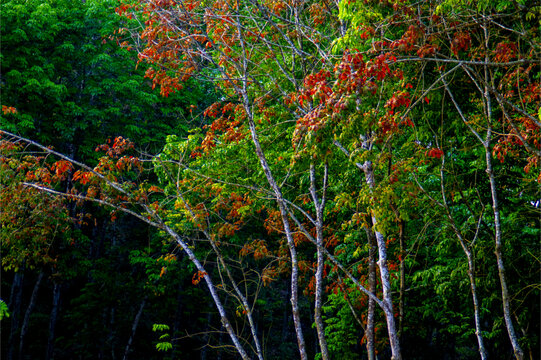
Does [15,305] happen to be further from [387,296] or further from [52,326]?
[387,296]

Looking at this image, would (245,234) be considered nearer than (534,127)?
No

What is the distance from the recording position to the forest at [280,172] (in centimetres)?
577

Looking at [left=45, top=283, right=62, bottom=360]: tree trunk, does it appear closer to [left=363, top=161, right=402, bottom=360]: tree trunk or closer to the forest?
the forest

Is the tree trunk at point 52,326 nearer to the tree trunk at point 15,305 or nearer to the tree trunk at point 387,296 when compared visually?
the tree trunk at point 15,305

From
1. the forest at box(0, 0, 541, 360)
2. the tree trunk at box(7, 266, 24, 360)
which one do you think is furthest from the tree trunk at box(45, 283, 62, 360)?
the tree trunk at box(7, 266, 24, 360)

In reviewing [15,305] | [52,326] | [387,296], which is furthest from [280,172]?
[15,305]

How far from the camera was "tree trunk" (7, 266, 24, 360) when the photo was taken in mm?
14588

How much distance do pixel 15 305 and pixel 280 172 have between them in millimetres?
11022

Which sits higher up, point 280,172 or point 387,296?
point 280,172

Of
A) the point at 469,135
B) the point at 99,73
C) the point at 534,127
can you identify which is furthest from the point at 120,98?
the point at 534,127

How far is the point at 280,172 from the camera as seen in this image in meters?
10.9

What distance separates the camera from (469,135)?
28.5 feet

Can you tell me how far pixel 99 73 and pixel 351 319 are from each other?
1269cm

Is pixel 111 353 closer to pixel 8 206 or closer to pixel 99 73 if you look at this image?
pixel 99 73
